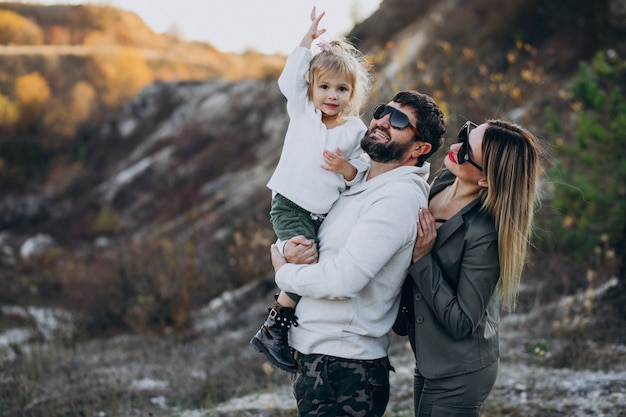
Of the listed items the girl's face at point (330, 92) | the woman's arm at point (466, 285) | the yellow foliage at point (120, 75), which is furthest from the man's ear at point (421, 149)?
the yellow foliage at point (120, 75)

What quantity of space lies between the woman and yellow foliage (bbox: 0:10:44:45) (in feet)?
172

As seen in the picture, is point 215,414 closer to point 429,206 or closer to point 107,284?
point 429,206

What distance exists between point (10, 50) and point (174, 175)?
97.7 feet

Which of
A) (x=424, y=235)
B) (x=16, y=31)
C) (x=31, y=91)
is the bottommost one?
(x=31, y=91)

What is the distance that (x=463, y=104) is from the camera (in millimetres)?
13359

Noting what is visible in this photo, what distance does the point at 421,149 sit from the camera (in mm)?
3092

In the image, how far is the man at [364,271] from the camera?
2779 millimetres

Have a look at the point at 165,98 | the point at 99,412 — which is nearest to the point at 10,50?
the point at 165,98

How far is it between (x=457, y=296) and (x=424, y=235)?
315 mm

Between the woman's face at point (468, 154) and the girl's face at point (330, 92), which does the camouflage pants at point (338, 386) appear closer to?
the woman's face at point (468, 154)

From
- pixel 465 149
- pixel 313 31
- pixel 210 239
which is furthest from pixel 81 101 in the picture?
pixel 465 149

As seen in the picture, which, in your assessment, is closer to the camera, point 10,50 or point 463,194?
point 463,194

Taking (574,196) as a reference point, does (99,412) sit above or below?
below

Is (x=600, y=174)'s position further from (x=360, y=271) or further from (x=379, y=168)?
(x=360, y=271)
